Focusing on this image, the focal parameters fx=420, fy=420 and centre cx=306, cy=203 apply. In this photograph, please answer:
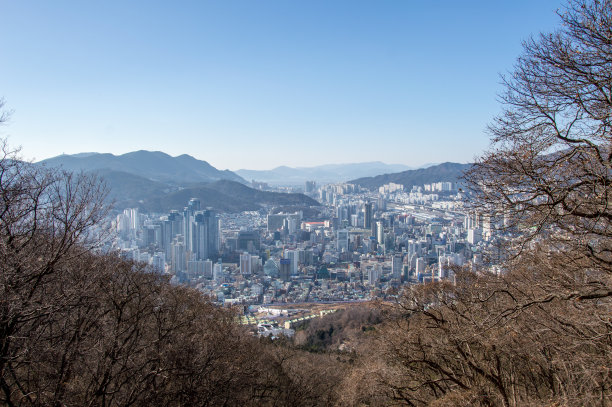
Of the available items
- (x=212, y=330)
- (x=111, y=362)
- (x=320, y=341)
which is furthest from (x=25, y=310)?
(x=320, y=341)

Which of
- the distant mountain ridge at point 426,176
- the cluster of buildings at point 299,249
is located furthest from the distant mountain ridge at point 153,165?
the distant mountain ridge at point 426,176

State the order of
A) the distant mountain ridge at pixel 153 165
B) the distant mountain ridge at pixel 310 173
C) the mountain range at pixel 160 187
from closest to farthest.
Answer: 1. the mountain range at pixel 160 187
2. the distant mountain ridge at pixel 153 165
3. the distant mountain ridge at pixel 310 173

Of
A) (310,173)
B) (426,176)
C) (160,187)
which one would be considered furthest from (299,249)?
(310,173)

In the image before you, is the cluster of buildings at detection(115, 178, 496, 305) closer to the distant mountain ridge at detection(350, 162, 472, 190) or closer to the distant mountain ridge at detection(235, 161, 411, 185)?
the distant mountain ridge at detection(350, 162, 472, 190)

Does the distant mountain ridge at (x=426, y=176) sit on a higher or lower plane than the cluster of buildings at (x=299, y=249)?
higher

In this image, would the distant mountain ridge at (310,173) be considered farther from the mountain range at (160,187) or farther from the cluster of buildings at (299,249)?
the cluster of buildings at (299,249)

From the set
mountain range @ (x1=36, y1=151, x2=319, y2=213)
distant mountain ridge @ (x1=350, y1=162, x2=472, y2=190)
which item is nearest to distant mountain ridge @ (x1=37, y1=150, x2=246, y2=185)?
mountain range @ (x1=36, y1=151, x2=319, y2=213)

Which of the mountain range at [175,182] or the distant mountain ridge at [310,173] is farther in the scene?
the distant mountain ridge at [310,173]
